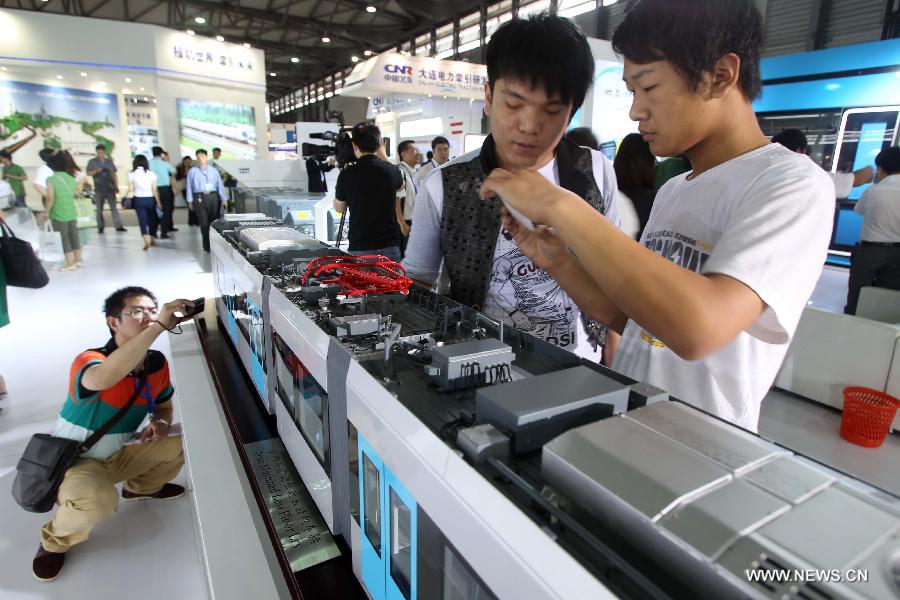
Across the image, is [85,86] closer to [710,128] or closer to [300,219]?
[300,219]

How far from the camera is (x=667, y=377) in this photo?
0.94m

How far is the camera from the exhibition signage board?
8.56 meters

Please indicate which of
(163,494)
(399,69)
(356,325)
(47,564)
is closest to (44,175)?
(399,69)

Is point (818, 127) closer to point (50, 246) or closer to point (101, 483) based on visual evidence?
point (101, 483)

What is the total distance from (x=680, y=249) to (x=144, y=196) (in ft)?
28.8

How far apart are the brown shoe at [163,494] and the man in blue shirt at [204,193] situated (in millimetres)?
6029

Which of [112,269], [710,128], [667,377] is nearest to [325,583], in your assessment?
[667,377]

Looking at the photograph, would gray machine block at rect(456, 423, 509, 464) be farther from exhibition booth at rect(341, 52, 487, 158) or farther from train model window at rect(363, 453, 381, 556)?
exhibition booth at rect(341, 52, 487, 158)

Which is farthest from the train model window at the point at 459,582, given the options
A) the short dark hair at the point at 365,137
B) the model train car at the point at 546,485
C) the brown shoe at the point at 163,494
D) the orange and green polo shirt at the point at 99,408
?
the short dark hair at the point at 365,137

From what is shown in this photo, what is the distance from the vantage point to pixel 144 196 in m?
7.91

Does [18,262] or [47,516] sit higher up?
[18,262]

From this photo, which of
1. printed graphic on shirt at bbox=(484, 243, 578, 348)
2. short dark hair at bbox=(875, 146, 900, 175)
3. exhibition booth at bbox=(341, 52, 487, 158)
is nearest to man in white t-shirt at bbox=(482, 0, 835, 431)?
printed graphic on shirt at bbox=(484, 243, 578, 348)

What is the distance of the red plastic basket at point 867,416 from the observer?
9.04ft

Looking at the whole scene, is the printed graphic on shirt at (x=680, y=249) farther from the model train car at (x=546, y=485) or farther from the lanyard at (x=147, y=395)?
the lanyard at (x=147, y=395)
